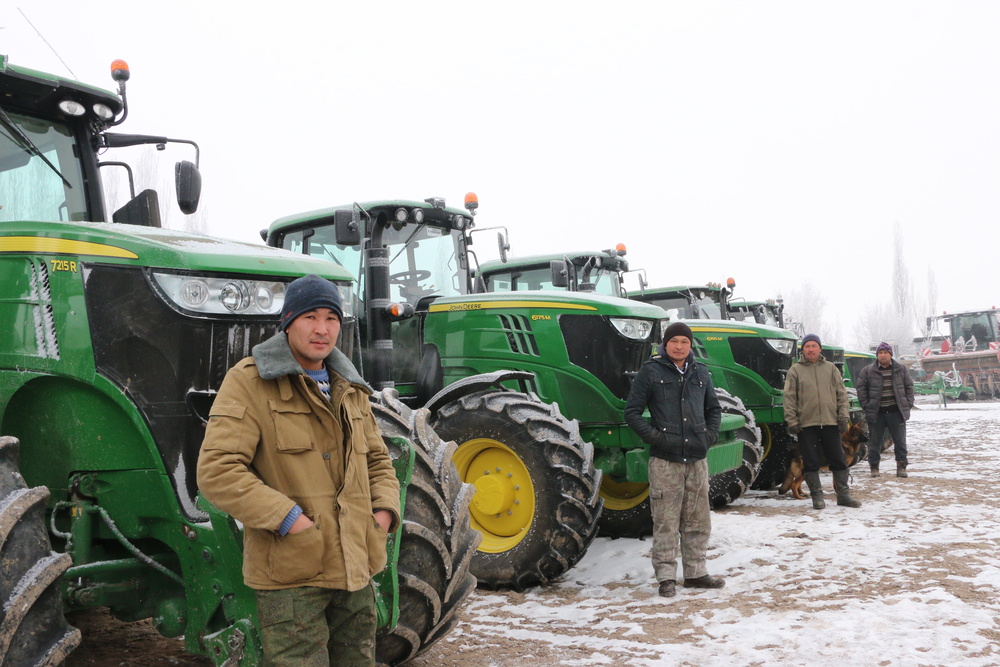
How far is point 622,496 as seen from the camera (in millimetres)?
7098

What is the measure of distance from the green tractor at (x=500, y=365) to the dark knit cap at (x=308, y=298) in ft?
9.98

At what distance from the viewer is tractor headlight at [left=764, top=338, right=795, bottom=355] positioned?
1045 cm

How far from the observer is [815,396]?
343 inches

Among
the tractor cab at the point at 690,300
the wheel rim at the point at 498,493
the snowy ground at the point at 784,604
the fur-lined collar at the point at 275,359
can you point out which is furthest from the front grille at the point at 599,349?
the tractor cab at the point at 690,300

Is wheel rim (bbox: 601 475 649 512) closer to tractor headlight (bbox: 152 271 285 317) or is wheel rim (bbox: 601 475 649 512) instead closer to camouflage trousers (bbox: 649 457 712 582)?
camouflage trousers (bbox: 649 457 712 582)

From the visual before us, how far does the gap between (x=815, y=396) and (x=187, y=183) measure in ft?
21.7

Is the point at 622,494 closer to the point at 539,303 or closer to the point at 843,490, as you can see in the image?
the point at 539,303

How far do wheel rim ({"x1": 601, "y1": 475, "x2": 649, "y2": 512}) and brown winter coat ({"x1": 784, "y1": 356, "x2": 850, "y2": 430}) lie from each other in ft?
8.47

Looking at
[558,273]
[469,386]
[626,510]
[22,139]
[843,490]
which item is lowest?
[843,490]

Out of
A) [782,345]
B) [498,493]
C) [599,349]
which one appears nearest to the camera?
[498,493]

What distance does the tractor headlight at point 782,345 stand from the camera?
34.3 ft

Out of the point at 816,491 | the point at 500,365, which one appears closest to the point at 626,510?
the point at 500,365

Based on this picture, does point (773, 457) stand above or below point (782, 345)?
below

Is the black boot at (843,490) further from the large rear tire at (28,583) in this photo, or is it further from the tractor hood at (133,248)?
the large rear tire at (28,583)
